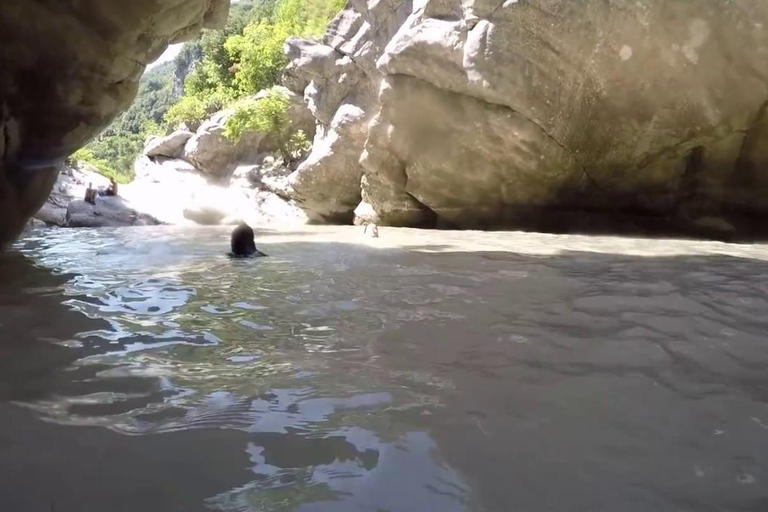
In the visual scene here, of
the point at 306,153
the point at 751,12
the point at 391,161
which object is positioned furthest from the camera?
the point at 306,153

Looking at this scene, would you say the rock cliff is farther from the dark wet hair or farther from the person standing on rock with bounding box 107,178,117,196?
the person standing on rock with bounding box 107,178,117,196

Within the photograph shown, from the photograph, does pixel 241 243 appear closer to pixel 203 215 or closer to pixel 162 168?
pixel 203 215

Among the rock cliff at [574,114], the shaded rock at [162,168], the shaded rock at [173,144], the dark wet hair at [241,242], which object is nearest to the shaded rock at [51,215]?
the shaded rock at [162,168]

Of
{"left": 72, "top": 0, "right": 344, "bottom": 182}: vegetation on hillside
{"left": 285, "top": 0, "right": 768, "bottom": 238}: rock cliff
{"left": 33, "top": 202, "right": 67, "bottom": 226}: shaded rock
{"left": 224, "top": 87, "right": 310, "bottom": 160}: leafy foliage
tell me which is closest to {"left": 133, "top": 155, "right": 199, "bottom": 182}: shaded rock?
{"left": 72, "top": 0, "right": 344, "bottom": 182}: vegetation on hillside

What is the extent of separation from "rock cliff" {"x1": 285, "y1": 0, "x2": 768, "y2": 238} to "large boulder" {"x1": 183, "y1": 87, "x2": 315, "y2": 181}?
539cm

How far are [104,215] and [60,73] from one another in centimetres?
837

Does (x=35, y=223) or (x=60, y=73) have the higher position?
(x=60, y=73)

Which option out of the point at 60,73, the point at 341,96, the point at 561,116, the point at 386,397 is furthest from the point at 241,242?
the point at 341,96

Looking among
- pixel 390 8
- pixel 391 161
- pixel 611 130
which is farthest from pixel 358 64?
pixel 611 130

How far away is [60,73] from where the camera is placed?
5.73 metres

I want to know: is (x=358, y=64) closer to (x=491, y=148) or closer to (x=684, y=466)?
(x=491, y=148)

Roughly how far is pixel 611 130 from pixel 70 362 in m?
8.93

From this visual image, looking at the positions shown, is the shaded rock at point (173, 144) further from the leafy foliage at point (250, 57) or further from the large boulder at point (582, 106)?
the large boulder at point (582, 106)

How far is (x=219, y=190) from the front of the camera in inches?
699
